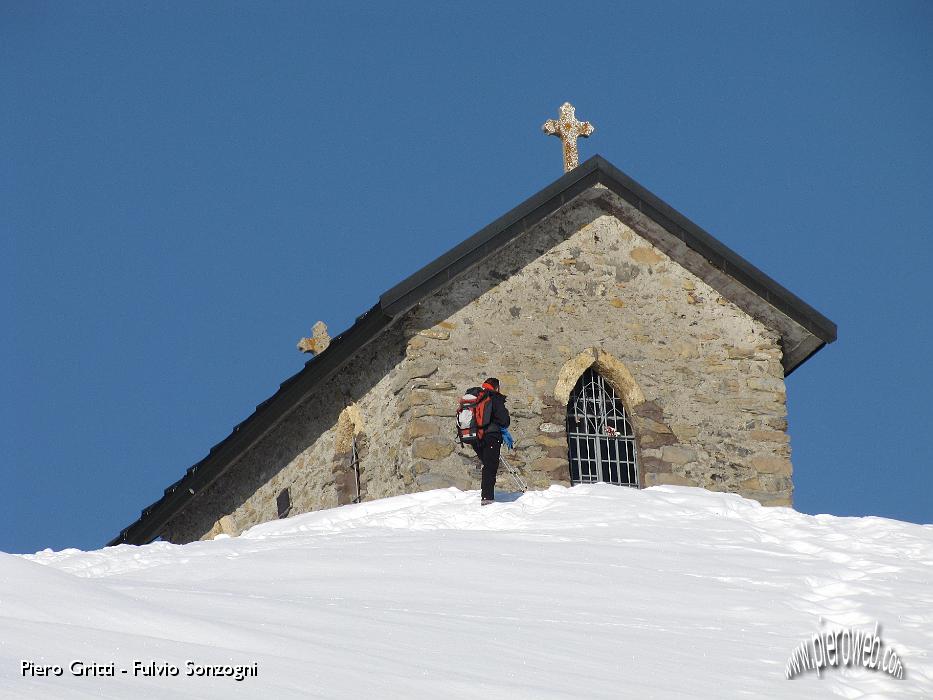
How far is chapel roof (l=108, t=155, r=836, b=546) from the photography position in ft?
51.0

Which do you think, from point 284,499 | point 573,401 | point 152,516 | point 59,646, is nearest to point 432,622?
point 59,646

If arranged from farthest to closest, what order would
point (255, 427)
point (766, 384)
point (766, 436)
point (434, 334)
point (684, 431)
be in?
point (255, 427) < point (766, 384) < point (766, 436) < point (684, 431) < point (434, 334)

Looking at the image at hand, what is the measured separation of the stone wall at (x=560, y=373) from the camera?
15266 mm

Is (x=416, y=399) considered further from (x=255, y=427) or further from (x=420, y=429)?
(x=255, y=427)

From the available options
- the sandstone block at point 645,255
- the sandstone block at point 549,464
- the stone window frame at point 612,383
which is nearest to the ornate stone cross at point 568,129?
the sandstone block at point 645,255

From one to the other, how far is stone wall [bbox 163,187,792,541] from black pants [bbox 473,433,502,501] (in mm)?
1059

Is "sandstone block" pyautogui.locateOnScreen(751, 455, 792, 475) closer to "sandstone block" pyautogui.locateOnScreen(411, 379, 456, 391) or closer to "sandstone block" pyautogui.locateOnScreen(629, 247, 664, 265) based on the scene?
"sandstone block" pyautogui.locateOnScreen(629, 247, 664, 265)

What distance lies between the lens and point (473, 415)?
13984mm

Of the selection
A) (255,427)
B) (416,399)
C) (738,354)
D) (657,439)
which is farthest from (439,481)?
(738,354)

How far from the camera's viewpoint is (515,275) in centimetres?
1595

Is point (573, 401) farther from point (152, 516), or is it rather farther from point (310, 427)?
point (152, 516)

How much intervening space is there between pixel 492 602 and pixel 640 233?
298 inches

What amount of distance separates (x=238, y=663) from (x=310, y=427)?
9.43 meters

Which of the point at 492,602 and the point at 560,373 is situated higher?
the point at 560,373
